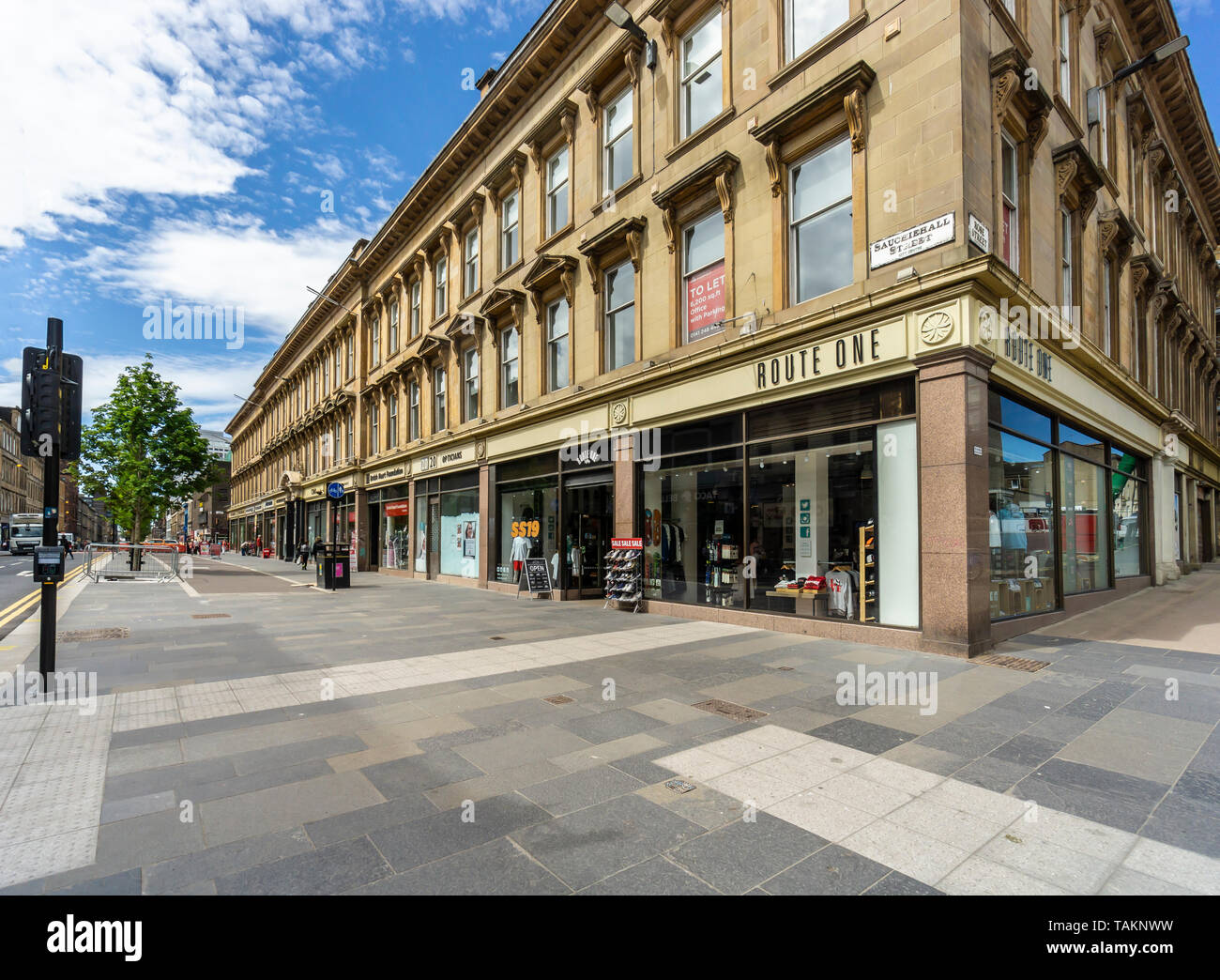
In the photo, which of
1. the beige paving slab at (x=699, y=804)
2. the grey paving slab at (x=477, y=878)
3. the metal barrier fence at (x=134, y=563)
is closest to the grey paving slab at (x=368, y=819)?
the grey paving slab at (x=477, y=878)

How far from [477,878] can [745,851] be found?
4.45 feet

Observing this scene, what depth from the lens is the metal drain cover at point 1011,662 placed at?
25.1 feet

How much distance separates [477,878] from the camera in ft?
9.95

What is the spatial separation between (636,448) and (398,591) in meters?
8.95

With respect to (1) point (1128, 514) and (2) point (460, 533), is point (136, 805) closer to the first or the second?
(2) point (460, 533)

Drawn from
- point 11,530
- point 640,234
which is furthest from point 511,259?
point 11,530

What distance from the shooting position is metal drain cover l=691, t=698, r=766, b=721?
5.69 m

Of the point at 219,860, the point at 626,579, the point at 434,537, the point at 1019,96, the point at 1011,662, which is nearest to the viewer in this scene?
the point at 219,860

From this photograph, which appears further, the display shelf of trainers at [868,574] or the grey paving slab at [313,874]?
the display shelf of trainers at [868,574]

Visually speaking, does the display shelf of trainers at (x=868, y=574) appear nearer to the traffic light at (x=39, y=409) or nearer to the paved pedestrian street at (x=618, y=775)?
the paved pedestrian street at (x=618, y=775)

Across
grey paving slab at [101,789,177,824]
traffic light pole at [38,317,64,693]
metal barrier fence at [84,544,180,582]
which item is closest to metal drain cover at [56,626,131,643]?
traffic light pole at [38,317,64,693]

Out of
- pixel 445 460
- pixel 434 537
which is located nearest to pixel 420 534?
pixel 434 537

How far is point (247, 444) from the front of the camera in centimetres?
6391

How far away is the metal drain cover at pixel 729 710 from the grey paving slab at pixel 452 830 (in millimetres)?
2400
